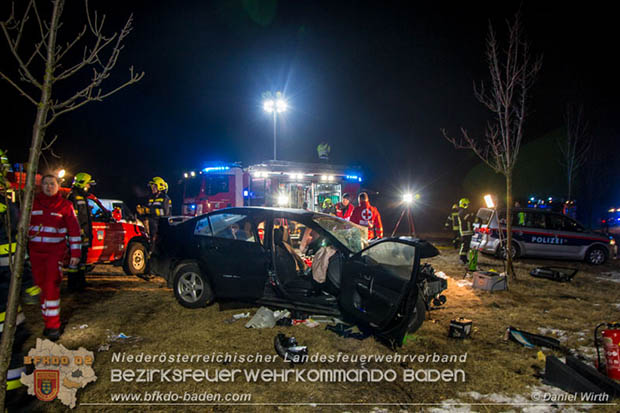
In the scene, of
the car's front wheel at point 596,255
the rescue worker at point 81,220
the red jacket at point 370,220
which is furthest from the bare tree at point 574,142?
the rescue worker at point 81,220

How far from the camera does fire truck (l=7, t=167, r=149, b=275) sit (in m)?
6.17

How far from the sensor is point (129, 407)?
259 centimetres

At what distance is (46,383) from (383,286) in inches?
125

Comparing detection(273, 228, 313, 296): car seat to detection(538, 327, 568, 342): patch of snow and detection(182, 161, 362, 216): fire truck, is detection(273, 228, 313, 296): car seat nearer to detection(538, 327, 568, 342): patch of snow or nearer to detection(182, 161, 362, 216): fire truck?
detection(538, 327, 568, 342): patch of snow

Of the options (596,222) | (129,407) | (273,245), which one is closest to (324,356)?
(273,245)

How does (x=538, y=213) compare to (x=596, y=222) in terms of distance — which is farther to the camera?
(x=596, y=222)

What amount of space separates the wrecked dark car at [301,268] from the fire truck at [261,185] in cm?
562

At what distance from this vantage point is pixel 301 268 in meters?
4.62

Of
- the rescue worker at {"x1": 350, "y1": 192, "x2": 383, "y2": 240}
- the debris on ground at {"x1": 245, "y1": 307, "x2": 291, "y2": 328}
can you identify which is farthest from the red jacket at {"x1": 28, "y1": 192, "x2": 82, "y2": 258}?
the rescue worker at {"x1": 350, "y1": 192, "x2": 383, "y2": 240}

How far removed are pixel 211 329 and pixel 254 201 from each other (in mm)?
7358

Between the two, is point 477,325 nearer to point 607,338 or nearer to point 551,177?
point 607,338

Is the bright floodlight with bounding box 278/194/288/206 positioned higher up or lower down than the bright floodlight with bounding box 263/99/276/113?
lower down

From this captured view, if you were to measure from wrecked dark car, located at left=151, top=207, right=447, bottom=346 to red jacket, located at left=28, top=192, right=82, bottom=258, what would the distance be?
4.72 feet

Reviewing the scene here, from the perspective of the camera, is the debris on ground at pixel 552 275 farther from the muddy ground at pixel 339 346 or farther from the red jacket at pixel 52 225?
the red jacket at pixel 52 225
